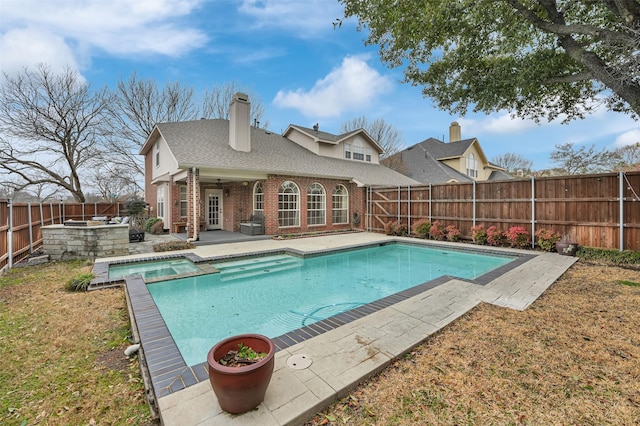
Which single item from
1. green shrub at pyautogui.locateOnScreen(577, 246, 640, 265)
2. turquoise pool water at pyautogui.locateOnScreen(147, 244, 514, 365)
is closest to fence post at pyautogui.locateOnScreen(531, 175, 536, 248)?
green shrub at pyautogui.locateOnScreen(577, 246, 640, 265)

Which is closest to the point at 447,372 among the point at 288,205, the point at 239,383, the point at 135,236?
the point at 239,383

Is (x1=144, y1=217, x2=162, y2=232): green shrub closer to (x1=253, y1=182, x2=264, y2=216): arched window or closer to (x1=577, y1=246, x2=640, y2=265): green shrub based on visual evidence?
(x1=253, y1=182, x2=264, y2=216): arched window

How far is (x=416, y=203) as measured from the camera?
13.5m

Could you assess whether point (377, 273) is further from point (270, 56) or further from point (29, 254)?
point (270, 56)

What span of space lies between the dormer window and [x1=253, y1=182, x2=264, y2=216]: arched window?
290 inches

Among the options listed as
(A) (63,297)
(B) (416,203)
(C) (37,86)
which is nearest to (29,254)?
(A) (63,297)

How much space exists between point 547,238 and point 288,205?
10.3 metres

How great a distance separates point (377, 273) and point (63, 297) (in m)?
6.88

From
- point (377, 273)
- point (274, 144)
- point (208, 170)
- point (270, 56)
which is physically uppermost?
point (270, 56)

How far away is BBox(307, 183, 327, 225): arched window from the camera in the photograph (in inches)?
589

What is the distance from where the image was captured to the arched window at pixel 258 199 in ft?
45.0

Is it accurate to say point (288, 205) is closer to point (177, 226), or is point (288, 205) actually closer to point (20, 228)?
point (177, 226)

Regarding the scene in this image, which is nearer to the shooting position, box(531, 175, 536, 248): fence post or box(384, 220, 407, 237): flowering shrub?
box(531, 175, 536, 248): fence post

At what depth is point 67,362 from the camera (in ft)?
10.4
